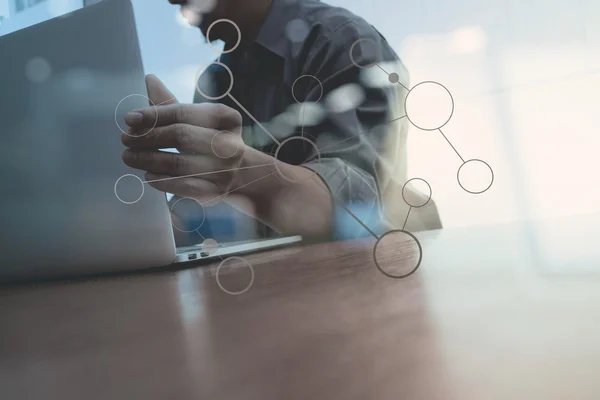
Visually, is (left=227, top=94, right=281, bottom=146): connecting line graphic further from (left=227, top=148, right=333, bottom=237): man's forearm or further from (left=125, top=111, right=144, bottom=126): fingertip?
(left=125, top=111, right=144, bottom=126): fingertip

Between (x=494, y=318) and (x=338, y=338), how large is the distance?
0.07 meters

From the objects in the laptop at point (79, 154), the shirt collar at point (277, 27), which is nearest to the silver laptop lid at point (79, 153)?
the laptop at point (79, 154)

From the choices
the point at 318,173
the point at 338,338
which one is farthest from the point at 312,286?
the point at 318,173

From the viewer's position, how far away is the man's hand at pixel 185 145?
1.47 feet

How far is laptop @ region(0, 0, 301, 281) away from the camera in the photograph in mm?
428

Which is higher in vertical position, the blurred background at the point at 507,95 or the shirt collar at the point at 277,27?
the shirt collar at the point at 277,27
